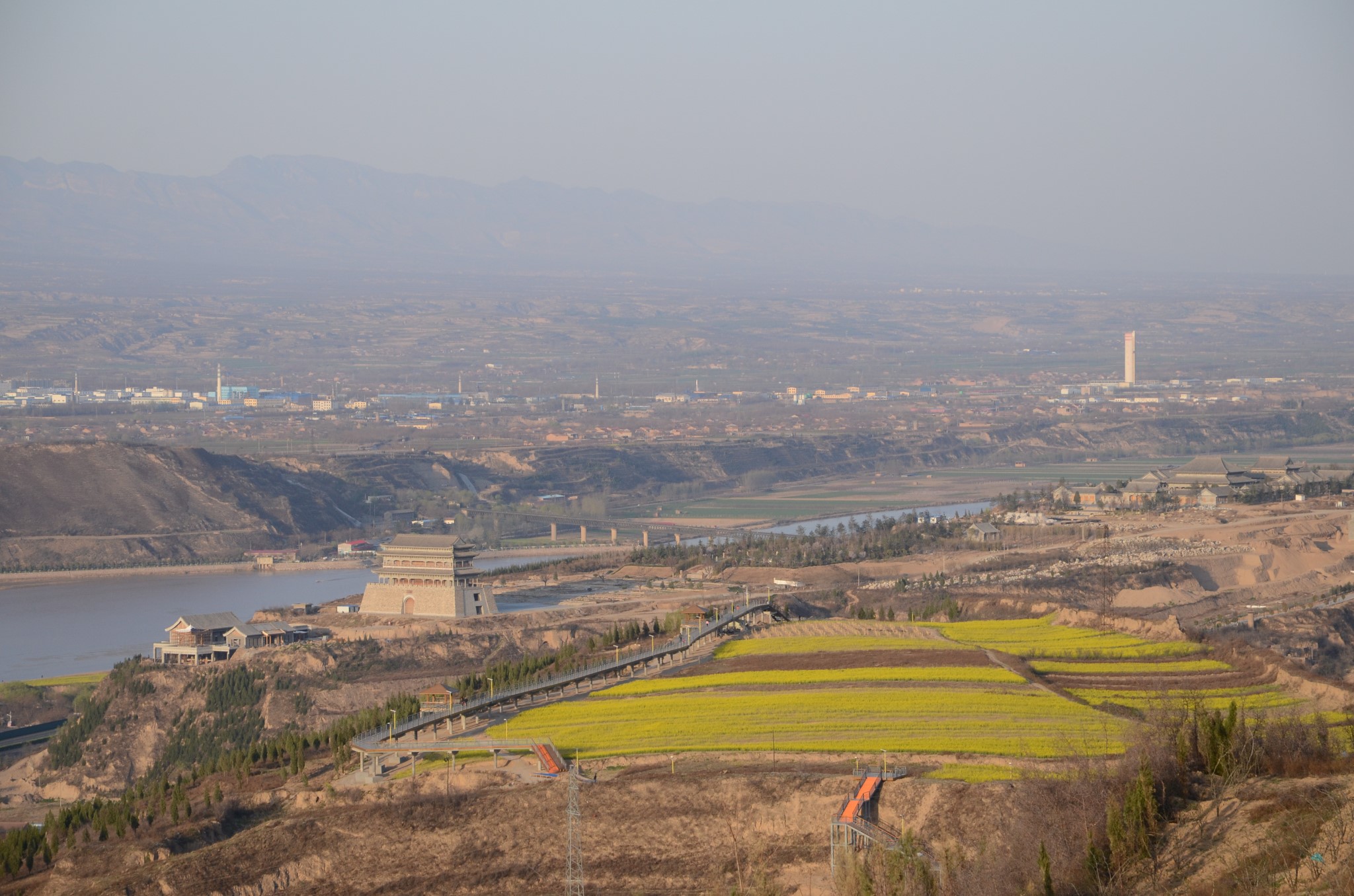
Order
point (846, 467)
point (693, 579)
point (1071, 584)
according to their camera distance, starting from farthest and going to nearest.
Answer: point (846, 467)
point (693, 579)
point (1071, 584)

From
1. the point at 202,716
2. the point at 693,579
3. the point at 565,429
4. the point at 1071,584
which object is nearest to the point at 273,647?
the point at 202,716

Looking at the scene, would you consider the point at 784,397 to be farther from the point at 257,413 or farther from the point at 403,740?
the point at 403,740

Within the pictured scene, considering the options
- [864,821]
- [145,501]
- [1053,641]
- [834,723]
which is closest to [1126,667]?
[1053,641]

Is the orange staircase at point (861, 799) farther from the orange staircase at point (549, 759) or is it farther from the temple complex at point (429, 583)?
the temple complex at point (429, 583)

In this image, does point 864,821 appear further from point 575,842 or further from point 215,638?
point 215,638

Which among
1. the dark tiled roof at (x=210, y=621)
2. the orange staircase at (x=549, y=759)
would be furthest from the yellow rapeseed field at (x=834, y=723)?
the dark tiled roof at (x=210, y=621)

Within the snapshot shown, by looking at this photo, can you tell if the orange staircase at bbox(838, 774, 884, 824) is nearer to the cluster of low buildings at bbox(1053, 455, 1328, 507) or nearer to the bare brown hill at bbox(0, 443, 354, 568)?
the cluster of low buildings at bbox(1053, 455, 1328, 507)
